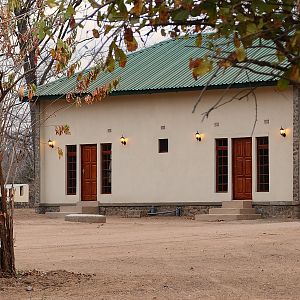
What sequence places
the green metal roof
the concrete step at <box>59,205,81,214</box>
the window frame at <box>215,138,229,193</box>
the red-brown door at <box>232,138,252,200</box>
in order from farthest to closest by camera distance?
the concrete step at <box>59,205,81,214</box>
the window frame at <box>215,138,229,193</box>
the green metal roof
the red-brown door at <box>232,138,252,200</box>

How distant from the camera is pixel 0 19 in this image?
37.8ft

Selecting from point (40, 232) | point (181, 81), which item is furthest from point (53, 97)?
point (40, 232)

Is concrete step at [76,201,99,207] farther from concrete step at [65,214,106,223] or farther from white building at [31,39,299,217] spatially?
concrete step at [65,214,106,223]

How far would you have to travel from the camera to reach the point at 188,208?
29.3 m

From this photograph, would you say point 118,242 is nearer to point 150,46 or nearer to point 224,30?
point 224,30

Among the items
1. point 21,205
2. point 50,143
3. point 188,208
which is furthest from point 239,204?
point 21,205

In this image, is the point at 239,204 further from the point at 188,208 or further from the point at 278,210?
the point at 188,208

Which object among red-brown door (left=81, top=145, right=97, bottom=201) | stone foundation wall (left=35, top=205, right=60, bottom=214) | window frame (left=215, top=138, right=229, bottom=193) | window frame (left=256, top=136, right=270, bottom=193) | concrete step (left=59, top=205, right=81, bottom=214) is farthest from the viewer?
stone foundation wall (left=35, top=205, right=60, bottom=214)

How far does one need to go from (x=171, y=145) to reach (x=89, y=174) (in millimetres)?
3178

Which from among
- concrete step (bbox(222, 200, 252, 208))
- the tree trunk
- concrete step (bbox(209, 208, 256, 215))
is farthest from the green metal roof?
the tree trunk

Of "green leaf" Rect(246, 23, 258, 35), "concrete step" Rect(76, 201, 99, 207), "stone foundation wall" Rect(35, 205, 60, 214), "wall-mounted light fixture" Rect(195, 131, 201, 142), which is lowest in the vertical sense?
"stone foundation wall" Rect(35, 205, 60, 214)

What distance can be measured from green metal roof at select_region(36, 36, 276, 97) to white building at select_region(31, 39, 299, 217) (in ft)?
0.15

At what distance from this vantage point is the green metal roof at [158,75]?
28.5 m

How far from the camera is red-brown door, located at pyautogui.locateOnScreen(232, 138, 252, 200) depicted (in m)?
28.2
